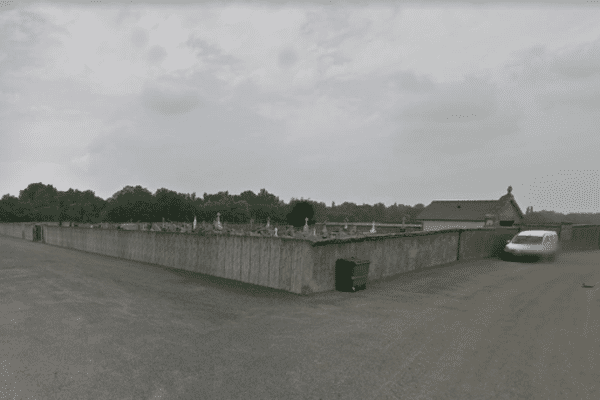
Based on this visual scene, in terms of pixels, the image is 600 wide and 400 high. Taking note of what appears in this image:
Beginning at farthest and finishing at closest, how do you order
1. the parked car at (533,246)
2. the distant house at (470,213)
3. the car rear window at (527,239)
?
the distant house at (470,213) → the car rear window at (527,239) → the parked car at (533,246)

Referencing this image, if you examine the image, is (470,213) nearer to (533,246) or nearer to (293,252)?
(533,246)

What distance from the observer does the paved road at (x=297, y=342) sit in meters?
5.04

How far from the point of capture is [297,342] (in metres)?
6.95

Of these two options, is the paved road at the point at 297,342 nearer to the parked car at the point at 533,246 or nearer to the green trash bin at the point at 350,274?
the green trash bin at the point at 350,274

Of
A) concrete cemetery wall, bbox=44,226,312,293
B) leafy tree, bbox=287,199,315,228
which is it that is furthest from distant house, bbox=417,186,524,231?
concrete cemetery wall, bbox=44,226,312,293

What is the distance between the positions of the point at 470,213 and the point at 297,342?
5130 cm

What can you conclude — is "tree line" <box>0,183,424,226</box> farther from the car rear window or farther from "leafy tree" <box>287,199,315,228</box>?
the car rear window

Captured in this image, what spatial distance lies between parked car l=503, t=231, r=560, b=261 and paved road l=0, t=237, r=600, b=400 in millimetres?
8135

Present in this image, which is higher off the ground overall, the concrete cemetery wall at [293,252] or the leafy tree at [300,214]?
the leafy tree at [300,214]

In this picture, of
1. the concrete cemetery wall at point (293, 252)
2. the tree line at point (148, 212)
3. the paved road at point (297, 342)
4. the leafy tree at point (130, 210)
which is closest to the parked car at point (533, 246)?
the concrete cemetery wall at point (293, 252)

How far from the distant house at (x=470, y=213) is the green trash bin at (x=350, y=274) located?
38882 millimetres

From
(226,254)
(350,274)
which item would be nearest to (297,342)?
(350,274)

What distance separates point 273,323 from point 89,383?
4026mm

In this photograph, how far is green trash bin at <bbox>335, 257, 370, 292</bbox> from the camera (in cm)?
1170
